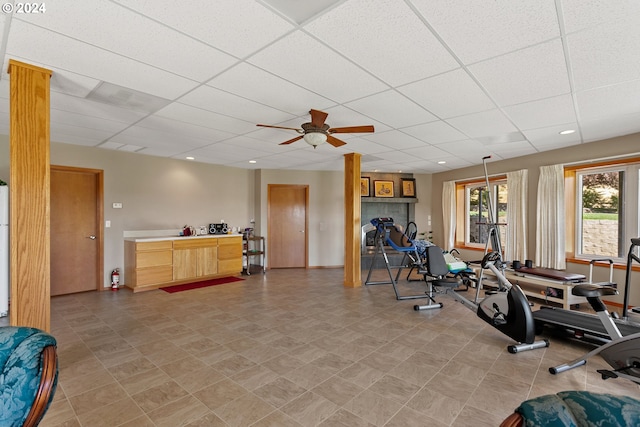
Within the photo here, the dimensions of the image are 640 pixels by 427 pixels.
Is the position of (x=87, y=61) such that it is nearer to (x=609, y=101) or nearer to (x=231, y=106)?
(x=231, y=106)

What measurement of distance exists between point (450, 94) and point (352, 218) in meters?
2.93

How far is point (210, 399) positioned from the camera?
217 centimetres

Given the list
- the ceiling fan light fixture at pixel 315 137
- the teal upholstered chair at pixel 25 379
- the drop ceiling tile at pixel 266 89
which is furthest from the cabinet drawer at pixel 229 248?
the teal upholstered chair at pixel 25 379

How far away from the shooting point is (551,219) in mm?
5094

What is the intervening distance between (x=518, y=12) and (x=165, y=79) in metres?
2.67

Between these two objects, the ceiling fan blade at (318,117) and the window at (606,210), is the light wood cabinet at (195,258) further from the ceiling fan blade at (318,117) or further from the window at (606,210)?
the window at (606,210)

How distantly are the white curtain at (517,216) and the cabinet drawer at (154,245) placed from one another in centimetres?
654

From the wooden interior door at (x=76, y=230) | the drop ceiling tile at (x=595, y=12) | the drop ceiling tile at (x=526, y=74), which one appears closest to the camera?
the drop ceiling tile at (x=595, y=12)

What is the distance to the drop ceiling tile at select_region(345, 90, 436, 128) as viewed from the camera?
2.98 meters

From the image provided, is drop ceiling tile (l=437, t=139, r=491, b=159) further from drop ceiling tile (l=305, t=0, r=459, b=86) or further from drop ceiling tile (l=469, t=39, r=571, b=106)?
drop ceiling tile (l=305, t=0, r=459, b=86)

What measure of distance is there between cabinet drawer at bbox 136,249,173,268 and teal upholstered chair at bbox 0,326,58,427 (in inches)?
169

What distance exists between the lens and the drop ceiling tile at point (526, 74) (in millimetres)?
2168

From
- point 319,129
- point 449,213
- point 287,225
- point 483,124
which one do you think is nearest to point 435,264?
point 483,124

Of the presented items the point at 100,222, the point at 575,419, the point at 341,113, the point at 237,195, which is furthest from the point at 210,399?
the point at 237,195
